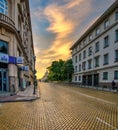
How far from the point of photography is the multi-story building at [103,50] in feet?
92.2

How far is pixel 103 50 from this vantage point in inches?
1289

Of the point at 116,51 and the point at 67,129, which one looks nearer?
the point at 67,129

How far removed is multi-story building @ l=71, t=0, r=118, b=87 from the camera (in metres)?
28.1

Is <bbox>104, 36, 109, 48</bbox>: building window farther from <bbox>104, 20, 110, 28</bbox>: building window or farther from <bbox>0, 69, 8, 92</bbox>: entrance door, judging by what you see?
<bbox>0, 69, 8, 92</bbox>: entrance door

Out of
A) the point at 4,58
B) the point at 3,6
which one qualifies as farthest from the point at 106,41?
the point at 4,58

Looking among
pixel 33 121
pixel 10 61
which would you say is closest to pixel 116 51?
pixel 10 61

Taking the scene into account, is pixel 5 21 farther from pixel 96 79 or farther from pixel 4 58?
pixel 96 79

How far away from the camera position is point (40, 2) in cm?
1948

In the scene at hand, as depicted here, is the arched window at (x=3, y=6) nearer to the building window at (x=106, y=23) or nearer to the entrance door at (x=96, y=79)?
the building window at (x=106, y=23)

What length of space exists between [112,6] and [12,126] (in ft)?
93.1

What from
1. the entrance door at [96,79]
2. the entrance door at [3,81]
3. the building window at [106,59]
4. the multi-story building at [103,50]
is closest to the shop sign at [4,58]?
the entrance door at [3,81]

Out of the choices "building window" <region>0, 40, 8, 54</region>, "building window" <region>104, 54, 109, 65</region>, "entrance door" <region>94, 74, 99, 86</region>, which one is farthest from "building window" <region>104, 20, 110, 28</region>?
"building window" <region>0, 40, 8, 54</region>

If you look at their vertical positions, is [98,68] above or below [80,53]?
below

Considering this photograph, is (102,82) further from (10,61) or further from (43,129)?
(43,129)
